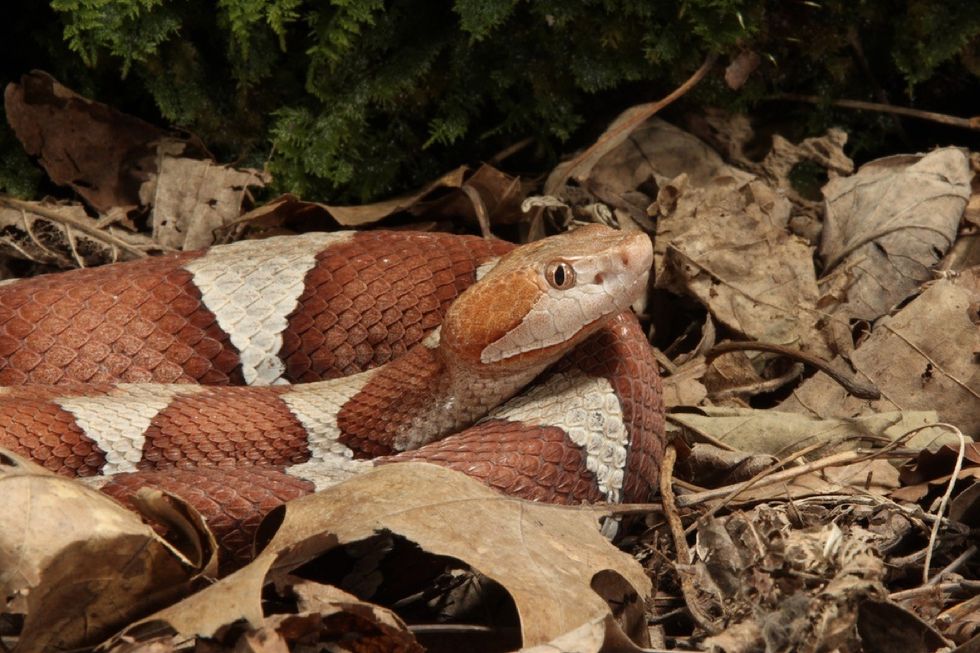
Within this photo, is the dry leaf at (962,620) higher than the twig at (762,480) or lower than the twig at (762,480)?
lower

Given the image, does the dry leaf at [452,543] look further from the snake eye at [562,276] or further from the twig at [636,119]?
the twig at [636,119]

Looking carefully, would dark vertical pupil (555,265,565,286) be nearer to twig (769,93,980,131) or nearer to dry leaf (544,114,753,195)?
dry leaf (544,114,753,195)

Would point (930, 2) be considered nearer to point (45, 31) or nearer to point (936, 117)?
point (936, 117)

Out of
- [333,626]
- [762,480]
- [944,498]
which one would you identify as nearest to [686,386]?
[762,480]

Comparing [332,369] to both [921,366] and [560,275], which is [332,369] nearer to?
[560,275]

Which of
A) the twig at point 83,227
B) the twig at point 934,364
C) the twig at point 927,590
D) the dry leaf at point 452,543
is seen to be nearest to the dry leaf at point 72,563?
the dry leaf at point 452,543
